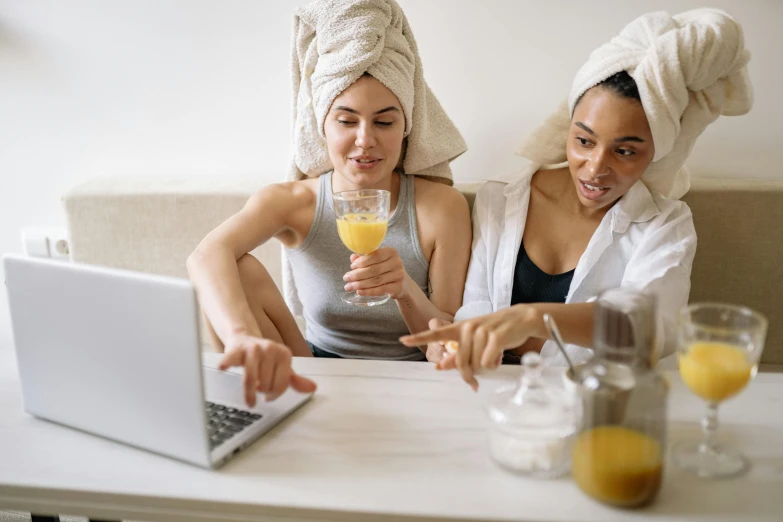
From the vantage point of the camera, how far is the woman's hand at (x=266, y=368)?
1052 millimetres

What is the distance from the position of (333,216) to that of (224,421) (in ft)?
A: 2.80

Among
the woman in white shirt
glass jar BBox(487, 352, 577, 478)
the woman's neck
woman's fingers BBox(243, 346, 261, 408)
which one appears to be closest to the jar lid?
glass jar BBox(487, 352, 577, 478)

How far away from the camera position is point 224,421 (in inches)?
41.9

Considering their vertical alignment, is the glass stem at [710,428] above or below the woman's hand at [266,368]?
below

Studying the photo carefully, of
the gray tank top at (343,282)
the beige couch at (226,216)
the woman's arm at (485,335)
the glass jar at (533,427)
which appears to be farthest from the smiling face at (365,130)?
the glass jar at (533,427)

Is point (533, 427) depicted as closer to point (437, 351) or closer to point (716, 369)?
point (716, 369)

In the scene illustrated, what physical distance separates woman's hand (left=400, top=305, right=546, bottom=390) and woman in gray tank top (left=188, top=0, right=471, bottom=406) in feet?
1.34

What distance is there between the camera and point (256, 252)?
2174 mm

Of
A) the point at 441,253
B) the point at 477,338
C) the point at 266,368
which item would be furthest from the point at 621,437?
the point at 441,253

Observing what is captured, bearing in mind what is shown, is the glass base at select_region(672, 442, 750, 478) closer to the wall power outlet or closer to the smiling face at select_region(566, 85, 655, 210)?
the smiling face at select_region(566, 85, 655, 210)

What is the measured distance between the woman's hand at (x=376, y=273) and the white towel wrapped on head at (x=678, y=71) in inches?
23.5

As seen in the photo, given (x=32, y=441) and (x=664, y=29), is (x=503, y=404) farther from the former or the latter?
(x=664, y=29)

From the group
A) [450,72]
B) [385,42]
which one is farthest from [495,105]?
[385,42]

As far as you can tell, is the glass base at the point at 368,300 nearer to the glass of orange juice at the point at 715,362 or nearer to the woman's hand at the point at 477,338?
the woman's hand at the point at 477,338
